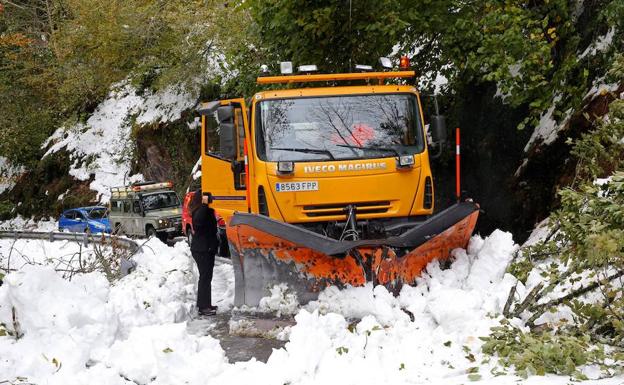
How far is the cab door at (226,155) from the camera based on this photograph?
28.5 feet

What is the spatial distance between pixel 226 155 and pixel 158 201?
41.3 feet

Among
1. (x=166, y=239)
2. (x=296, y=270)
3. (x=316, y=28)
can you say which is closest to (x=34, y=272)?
(x=296, y=270)

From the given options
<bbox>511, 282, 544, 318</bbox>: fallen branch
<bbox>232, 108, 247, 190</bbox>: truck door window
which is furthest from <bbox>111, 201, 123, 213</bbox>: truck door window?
<bbox>511, 282, 544, 318</bbox>: fallen branch

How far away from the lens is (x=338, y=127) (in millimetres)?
8531

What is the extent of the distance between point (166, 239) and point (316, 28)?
32.4ft

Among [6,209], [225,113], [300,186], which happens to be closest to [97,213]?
[6,209]

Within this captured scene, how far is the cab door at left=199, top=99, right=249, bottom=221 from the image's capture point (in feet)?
Result: 28.5

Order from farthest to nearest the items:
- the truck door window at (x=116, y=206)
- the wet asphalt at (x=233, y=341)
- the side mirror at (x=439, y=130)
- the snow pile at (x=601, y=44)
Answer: the truck door window at (x=116, y=206)
the snow pile at (x=601, y=44)
the side mirror at (x=439, y=130)
the wet asphalt at (x=233, y=341)

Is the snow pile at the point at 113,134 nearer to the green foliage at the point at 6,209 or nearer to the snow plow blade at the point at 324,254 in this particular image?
the green foliage at the point at 6,209

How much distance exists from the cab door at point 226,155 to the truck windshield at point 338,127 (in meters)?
0.46

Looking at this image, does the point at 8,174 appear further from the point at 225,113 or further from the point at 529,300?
the point at 529,300

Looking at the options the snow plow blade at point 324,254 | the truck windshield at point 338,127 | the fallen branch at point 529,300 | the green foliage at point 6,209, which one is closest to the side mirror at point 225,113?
the truck windshield at point 338,127

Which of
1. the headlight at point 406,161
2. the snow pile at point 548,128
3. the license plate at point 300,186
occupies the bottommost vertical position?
the license plate at point 300,186

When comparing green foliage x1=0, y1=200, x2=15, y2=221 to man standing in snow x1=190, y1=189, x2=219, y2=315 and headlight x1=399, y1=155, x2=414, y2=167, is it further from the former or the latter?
headlight x1=399, y1=155, x2=414, y2=167
